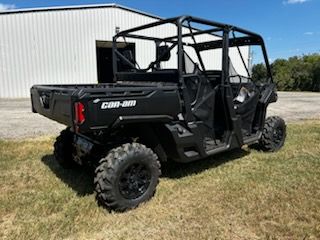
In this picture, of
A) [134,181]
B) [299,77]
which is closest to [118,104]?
[134,181]

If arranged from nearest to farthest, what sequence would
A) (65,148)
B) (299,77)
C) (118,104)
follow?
1. (118,104)
2. (65,148)
3. (299,77)

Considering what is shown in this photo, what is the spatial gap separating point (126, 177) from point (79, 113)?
34.8 inches


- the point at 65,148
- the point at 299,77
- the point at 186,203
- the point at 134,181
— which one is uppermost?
the point at 299,77

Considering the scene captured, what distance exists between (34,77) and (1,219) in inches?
555

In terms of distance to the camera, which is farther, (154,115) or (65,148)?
(65,148)

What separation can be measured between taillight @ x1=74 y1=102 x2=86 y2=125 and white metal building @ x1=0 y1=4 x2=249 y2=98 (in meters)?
14.4

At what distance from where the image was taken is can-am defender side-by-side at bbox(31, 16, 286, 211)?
3.33 meters

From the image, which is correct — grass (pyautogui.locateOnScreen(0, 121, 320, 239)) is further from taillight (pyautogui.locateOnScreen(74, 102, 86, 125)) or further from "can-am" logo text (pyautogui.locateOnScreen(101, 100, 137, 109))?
"can-am" logo text (pyautogui.locateOnScreen(101, 100, 137, 109))

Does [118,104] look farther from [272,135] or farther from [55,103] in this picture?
[272,135]

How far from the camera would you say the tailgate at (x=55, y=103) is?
326 cm

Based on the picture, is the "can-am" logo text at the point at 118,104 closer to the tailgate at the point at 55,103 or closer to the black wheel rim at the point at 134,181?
the tailgate at the point at 55,103

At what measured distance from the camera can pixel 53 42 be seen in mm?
16453

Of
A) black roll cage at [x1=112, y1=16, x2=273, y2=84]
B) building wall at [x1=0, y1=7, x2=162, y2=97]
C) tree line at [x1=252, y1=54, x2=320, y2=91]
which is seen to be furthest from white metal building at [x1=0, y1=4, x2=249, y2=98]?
tree line at [x1=252, y1=54, x2=320, y2=91]

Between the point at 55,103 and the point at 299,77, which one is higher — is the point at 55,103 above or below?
above
